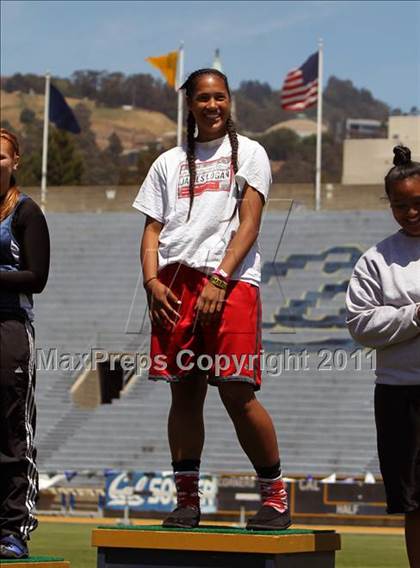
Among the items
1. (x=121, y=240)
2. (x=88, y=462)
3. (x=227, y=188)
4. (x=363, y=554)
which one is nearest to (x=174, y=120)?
(x=121, y=240)

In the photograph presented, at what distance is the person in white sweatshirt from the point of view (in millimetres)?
5285

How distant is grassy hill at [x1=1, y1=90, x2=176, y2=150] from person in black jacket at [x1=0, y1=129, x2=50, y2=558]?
9996 centimetres

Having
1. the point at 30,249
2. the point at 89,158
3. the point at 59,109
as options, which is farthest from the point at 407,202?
the point at 89,158

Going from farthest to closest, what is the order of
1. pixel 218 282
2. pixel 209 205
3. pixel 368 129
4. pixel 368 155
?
pixel 368 129
pixel 368 155
pixel 209 205
pixel 218 282

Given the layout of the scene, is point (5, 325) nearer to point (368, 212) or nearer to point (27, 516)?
point (27, 516)

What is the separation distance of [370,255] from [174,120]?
343 feet

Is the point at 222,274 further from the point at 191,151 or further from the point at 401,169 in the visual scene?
the point at 401,169

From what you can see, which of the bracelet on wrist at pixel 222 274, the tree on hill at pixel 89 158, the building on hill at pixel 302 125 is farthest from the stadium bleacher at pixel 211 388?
the building on hill at pixel 302 125

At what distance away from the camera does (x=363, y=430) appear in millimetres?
25578

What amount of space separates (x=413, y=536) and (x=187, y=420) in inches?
41.7

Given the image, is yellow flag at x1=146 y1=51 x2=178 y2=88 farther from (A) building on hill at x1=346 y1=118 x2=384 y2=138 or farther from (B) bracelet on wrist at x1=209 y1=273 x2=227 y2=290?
(A) building on hill at x1=346 y1=118 x2=384 y2=138

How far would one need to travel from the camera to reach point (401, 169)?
5441mm

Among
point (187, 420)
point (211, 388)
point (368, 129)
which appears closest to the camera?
point (187, 420)

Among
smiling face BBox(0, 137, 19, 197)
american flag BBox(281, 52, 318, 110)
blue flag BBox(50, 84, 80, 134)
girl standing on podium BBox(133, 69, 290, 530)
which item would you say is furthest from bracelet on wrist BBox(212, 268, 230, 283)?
blue flag BBox(50, 84, 80, 134)
